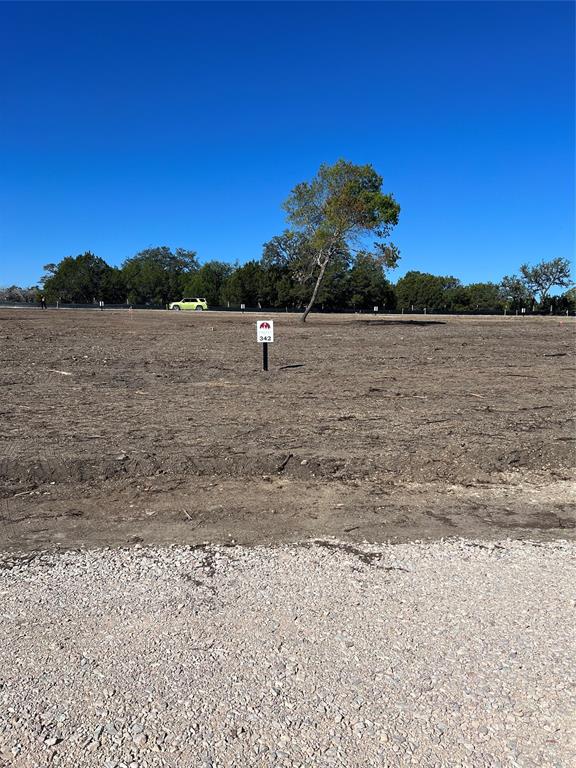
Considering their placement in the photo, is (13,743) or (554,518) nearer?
(13,743)

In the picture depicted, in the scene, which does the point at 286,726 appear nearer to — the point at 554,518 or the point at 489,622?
the point at 489,622

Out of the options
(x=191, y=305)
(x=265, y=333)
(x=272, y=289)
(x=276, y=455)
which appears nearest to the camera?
(x=276, y=455)

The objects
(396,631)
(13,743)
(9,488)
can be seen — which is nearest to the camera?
(13,743)

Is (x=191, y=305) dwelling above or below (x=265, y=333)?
above

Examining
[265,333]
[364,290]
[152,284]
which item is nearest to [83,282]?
[152,284]

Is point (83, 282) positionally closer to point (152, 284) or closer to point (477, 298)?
point (152, 284)

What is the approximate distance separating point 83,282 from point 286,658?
10650 centimetres

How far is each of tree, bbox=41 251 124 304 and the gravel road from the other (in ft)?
345

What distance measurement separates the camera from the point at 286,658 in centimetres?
274

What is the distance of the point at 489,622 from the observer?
10.1 ft

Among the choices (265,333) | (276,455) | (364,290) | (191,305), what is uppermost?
(364,290)

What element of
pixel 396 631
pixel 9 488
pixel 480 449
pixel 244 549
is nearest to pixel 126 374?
pixel 9 488

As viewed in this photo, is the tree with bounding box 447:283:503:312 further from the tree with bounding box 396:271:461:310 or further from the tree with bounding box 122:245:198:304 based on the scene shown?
the tree with bounding box 122:245:198:304

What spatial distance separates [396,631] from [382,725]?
27.2 inches
